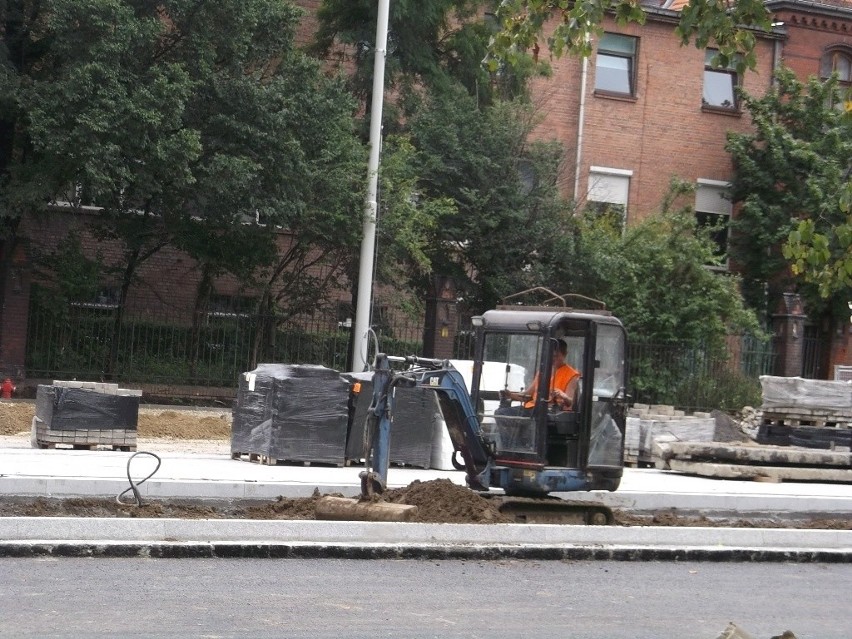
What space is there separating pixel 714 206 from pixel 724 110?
9.79 ft

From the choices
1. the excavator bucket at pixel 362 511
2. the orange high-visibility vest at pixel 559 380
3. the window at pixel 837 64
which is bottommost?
the excavator bucket at pixel 362 511

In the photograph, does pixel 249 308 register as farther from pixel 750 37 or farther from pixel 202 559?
pixel 750 37

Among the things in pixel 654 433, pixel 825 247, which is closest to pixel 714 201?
pixel 654 433

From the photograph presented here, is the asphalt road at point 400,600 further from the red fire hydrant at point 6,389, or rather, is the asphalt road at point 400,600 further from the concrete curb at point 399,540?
the red fire hydrant at point 6,389

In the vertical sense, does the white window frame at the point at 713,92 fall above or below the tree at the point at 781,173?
above

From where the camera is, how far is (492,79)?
1309 inches

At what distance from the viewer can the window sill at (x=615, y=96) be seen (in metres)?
36.9

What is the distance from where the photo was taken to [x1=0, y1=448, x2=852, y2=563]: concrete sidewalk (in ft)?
33.2

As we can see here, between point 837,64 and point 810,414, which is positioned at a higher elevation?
point 837,64

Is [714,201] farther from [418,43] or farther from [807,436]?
[807,436]

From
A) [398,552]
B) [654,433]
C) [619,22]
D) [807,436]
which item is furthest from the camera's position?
[807,436]

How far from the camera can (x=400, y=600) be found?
889cm

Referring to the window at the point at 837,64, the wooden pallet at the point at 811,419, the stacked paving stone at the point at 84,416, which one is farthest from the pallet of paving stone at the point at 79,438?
the window at the point at 837,64

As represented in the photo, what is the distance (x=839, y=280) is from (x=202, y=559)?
545cm
